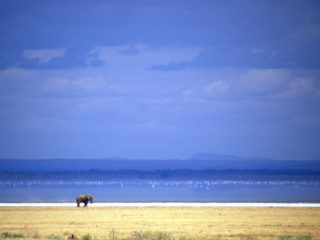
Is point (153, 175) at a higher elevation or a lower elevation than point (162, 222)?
higher

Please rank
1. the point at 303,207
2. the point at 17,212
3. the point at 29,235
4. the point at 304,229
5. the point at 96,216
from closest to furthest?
the point at 29,235
the point at 304,229
the point at 96,216
the point at 17,212
the point at 303,207

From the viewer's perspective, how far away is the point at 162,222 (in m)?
29.1

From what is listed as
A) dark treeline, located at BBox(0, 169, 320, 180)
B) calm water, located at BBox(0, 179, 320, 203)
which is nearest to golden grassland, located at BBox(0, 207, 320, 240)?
calm water, located at BBox(0, 179, 320, 203)

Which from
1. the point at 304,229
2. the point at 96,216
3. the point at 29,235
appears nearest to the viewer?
the point at 29,235

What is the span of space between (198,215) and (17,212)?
37.2 feet

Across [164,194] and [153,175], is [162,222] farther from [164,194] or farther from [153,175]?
[153,175]

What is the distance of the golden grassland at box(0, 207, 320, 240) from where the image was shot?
2477cm

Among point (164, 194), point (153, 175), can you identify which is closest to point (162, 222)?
point (164, 194)

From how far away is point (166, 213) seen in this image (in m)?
33.3

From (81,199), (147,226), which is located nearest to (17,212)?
(81,199)

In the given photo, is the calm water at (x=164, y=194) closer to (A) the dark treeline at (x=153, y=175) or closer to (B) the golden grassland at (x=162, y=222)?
(B) the golden grassland at (x=162, y=222)

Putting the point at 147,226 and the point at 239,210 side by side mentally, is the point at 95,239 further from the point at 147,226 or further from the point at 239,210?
the point at 239,210

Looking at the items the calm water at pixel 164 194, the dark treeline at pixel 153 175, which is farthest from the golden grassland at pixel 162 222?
the dark treeline at pixel 153 175

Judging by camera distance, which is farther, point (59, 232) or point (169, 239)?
point (59, 232)
